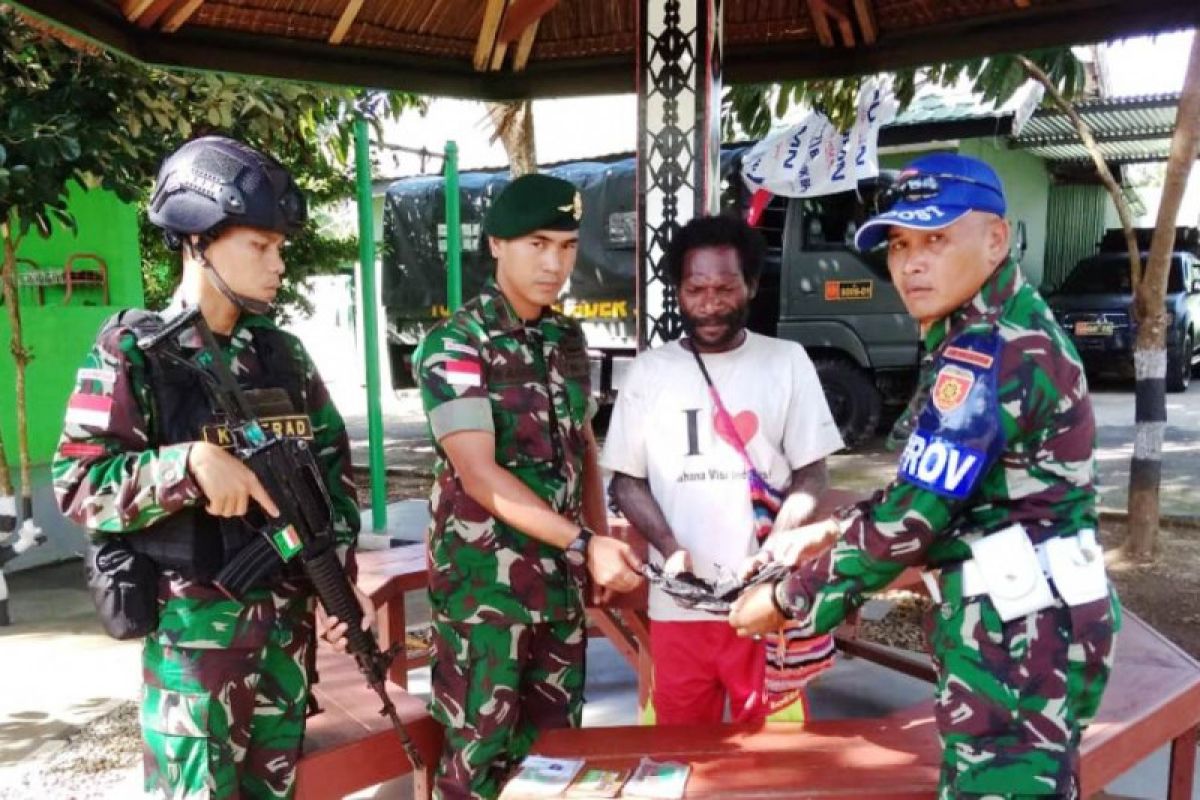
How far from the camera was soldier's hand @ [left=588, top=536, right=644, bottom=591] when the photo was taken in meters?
1.90

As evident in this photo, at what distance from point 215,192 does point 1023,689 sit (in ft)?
5.42

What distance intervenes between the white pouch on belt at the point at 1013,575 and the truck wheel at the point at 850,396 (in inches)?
291

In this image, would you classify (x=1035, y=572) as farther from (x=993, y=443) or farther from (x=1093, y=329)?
(x=1093, y=329)

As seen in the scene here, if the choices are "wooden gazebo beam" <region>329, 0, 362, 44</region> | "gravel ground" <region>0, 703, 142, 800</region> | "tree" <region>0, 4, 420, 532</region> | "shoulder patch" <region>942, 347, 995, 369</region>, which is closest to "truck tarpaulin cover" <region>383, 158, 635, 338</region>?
"tree" <region>0, 4, 420, 532</region>

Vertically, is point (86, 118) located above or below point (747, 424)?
above

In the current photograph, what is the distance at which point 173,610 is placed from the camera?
1719 millimetres

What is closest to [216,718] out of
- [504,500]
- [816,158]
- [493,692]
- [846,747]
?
[493,692]

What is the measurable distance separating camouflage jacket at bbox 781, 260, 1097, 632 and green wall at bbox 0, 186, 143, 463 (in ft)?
18.3

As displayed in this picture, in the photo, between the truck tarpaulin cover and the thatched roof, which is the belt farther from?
the truck tarpaulin cover

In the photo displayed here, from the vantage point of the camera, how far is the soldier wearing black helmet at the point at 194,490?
5.43 ft

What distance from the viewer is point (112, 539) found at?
5.64ft

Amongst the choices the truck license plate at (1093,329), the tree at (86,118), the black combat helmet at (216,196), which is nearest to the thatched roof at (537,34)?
the tree at (86,118)

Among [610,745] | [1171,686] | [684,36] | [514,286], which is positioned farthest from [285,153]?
[1171,686]

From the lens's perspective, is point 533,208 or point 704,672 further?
point 704,672
